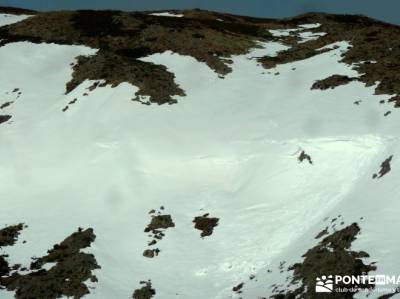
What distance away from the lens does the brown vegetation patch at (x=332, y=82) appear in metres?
38.8

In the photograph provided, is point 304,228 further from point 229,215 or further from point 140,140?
point 140,140

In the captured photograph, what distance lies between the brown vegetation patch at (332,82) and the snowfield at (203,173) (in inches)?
30.6

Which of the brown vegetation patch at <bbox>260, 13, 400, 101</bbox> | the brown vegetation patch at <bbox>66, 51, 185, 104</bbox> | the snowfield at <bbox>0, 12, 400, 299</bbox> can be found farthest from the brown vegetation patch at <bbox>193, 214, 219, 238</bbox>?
the brown vegetation patch at <bbox>260, 13, 400, 101</bbox>

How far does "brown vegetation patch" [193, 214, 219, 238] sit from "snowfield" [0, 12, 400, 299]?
0.35 metres

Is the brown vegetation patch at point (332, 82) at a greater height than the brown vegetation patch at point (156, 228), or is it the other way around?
the brown vegetation patch at point (332, 82)

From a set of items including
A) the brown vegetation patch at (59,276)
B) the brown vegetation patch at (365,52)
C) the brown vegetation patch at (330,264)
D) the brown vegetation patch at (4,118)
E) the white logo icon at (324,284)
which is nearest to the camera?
the white logo icon at (324,284)

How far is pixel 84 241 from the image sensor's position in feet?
87.9

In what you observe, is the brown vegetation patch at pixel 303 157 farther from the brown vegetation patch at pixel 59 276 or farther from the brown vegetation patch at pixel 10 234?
the brown vegetation patch at pixel 10 234

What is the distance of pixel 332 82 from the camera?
3916 cm

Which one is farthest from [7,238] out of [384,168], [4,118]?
[384,168]

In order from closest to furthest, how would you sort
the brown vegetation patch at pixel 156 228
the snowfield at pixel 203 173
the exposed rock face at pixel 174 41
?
the snowfield at pixel 203 173 < the brown vegetation patch at pixel 156 228 < the exposed rock face at pixel 174 41

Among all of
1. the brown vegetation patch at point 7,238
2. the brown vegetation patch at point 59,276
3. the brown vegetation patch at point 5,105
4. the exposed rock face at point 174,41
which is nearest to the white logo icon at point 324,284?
the brown vegetation patch at point 59,276

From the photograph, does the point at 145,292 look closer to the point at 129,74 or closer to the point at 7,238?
the point at 7,238

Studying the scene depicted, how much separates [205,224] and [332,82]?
16.6 m
